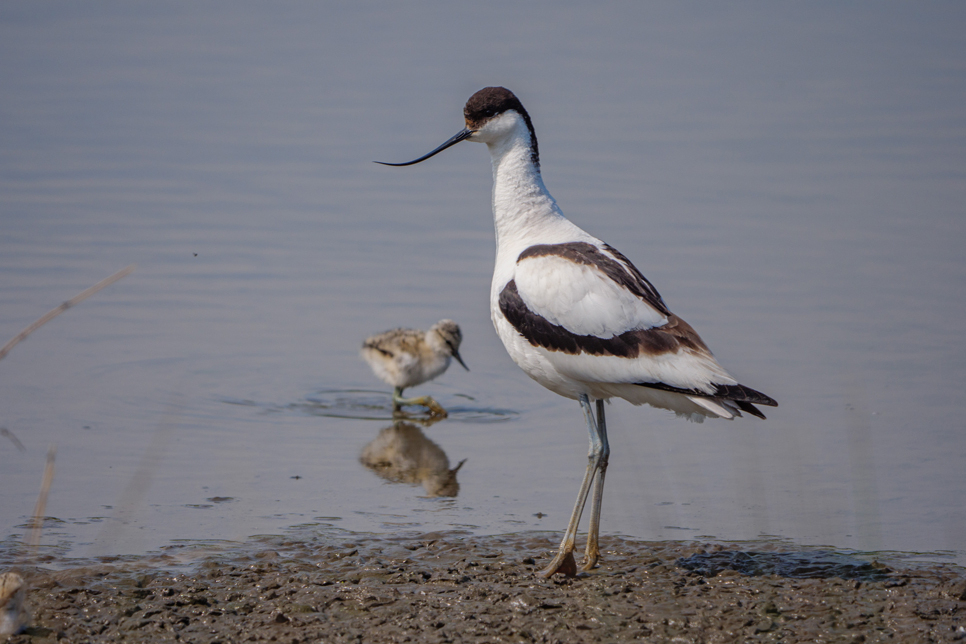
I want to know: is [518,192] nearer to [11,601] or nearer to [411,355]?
[411,355]

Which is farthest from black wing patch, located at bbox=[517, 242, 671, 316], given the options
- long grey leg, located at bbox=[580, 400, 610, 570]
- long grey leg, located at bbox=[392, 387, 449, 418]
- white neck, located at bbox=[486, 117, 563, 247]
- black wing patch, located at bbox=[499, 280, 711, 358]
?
long grey leg, located at bbox=[392, 387, 449, 418]

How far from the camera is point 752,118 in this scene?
1638cm

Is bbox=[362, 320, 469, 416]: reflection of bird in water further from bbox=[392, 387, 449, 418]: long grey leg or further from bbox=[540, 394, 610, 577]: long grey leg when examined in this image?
bbox=[540, 394, 610, 577]: long grey leg

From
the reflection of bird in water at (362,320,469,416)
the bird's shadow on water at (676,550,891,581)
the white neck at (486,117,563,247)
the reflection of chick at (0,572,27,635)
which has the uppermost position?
the white neck at (486,117,563,247)

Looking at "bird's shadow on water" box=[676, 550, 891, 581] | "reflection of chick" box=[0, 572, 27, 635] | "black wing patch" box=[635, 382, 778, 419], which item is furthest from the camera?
"bird's shadow on water" box=[676, 550, 891, 581]

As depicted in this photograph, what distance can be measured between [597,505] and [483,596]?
0.88 meters

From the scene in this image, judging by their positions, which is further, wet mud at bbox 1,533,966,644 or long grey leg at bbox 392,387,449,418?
long grey leg at bbox 392,387,449,418

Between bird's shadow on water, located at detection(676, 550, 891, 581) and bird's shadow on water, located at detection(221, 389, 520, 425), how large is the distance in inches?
102

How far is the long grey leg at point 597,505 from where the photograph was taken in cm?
536

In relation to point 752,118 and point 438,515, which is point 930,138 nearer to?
point 752,118

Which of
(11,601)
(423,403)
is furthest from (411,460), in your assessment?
(11,601)

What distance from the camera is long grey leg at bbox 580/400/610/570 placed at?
5.36 metres

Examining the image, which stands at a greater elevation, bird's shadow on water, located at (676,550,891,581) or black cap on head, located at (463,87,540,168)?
black cap on head, located at (463,87,540,168)

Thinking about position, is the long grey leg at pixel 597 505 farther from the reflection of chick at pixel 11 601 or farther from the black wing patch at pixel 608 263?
the reflection of chick at pixel 11 601
